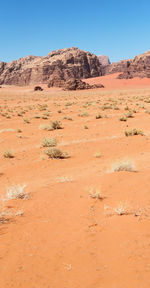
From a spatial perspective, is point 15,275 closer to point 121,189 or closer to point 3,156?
point 121,189

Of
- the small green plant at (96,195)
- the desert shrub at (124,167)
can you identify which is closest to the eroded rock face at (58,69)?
the desert shrub at (124,167)

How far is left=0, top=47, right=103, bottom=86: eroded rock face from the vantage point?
325ft

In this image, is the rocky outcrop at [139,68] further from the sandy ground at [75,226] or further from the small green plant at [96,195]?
the small green plant at [96,195]

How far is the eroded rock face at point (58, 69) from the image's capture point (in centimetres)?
9900

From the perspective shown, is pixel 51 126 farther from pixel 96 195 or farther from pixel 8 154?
pixel 96 195

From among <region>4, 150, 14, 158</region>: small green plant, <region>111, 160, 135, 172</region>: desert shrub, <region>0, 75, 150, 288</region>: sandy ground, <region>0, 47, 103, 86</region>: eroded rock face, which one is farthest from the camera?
<region>0, 47, 103, 86</region>: eroded rock face

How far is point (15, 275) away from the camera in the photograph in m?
3.03

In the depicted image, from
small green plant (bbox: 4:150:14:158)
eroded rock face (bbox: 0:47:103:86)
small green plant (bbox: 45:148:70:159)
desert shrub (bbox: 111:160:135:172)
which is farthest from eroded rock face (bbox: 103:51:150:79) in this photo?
desert shrub (bbox: 111:160:135:172)

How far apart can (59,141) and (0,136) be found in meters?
3.71

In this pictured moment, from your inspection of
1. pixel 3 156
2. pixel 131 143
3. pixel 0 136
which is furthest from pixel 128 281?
pixel 0 136

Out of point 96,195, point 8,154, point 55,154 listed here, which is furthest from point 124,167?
point 8,154

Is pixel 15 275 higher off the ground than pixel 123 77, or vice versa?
pixel 123 77

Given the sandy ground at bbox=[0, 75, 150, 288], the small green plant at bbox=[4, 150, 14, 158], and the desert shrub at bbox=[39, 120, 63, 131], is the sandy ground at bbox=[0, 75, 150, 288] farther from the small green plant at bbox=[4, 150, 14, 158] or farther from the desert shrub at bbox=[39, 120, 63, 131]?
the desert shrub at bbox=[39, 120, 63, 131]

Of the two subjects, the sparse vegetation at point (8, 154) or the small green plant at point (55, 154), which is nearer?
the small green plant at point (55, 154)
